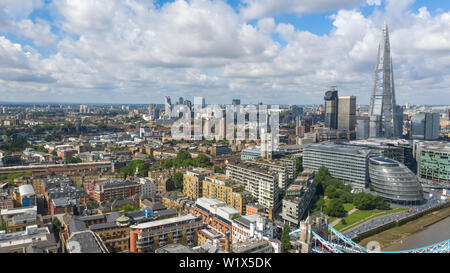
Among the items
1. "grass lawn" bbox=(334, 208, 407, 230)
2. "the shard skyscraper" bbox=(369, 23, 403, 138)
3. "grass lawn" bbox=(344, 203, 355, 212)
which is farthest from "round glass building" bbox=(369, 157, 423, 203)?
"the shard skyscraper" bbox=(369, 23, 403, 138)

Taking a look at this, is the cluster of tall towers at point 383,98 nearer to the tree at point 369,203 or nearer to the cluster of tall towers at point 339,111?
the cluster of tall towers at point 339,111

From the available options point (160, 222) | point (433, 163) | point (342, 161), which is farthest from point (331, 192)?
point (160, 222)

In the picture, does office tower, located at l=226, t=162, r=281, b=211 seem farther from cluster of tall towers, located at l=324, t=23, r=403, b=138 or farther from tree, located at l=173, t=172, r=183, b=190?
cluster of tall towers, located at l=324, t=23, r=403, b=138

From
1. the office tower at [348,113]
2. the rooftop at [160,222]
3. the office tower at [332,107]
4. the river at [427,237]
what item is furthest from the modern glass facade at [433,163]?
the office tower at [332,107]

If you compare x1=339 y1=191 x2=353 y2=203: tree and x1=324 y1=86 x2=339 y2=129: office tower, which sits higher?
x1=324 y1=86 x2=339 y2=129: office tower

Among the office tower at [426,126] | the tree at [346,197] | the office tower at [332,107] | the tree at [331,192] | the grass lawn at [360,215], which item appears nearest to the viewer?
the grass lawn at [360,215]

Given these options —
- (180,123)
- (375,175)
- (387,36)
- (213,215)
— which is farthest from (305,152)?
(180,123)

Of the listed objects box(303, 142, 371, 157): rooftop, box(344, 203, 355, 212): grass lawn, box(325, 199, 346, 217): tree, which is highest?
box(303, 142, 371, 157): rooftop
